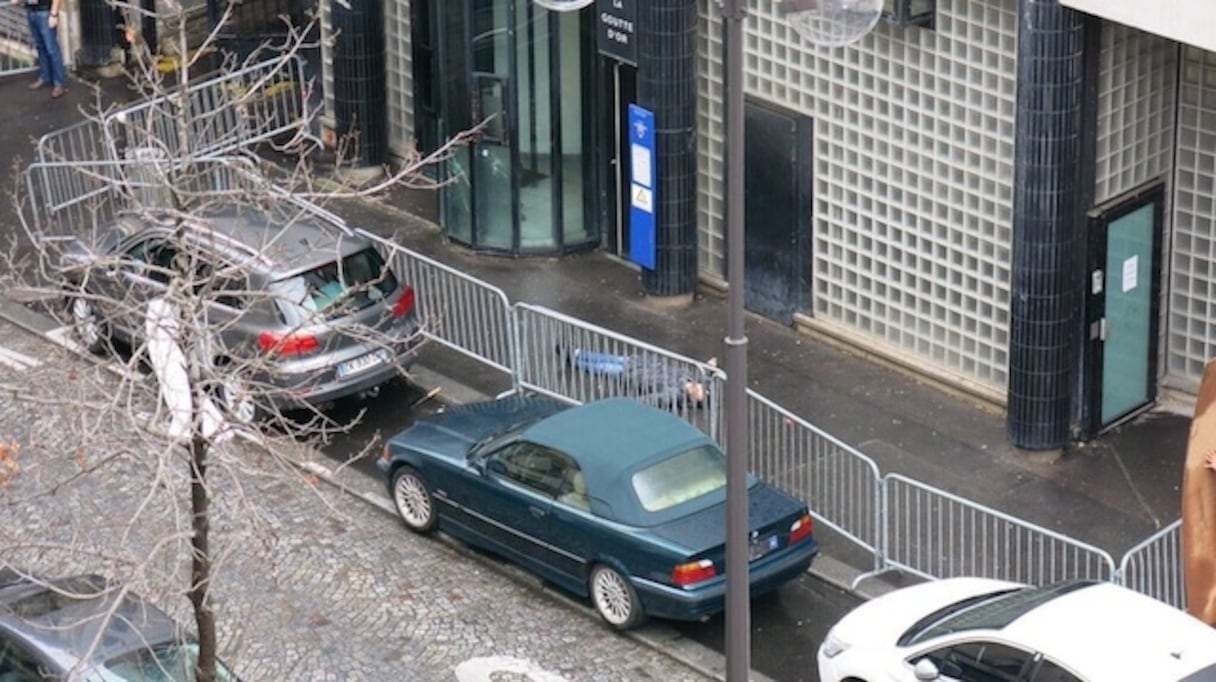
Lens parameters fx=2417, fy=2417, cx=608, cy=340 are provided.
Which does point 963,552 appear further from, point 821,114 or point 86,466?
point 86,466

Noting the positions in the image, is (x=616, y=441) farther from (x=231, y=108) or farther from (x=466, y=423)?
(x=231, y=108)

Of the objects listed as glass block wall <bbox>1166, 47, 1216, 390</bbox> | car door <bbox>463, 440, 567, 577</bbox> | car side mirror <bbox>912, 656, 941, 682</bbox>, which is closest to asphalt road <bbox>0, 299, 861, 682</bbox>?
car door <bbox>463, 440, 567, 577</bbox>

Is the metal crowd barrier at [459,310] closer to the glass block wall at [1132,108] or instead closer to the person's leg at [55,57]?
the glass block wall at [1132,108]

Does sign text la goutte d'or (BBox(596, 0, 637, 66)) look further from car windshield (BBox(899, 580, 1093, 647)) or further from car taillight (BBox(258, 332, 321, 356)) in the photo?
car windshield (BBox(899, 580, 1093, 647))

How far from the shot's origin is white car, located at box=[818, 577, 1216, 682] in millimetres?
14227

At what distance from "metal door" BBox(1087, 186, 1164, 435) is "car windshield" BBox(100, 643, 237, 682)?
832cm

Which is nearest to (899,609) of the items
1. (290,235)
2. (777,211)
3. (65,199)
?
(777,211)

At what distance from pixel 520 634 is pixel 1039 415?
16.1 ft

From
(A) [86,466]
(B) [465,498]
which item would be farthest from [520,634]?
(A) [86,466]

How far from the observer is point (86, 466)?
1391 cm

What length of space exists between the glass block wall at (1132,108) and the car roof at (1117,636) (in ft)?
17.2

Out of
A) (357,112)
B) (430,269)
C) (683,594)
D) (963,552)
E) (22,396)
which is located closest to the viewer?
(22,396)

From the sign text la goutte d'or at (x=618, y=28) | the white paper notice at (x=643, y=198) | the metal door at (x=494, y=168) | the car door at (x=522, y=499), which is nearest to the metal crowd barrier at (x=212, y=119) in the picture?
the metal door at (x=494, y=168)

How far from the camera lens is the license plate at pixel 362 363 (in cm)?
1988
